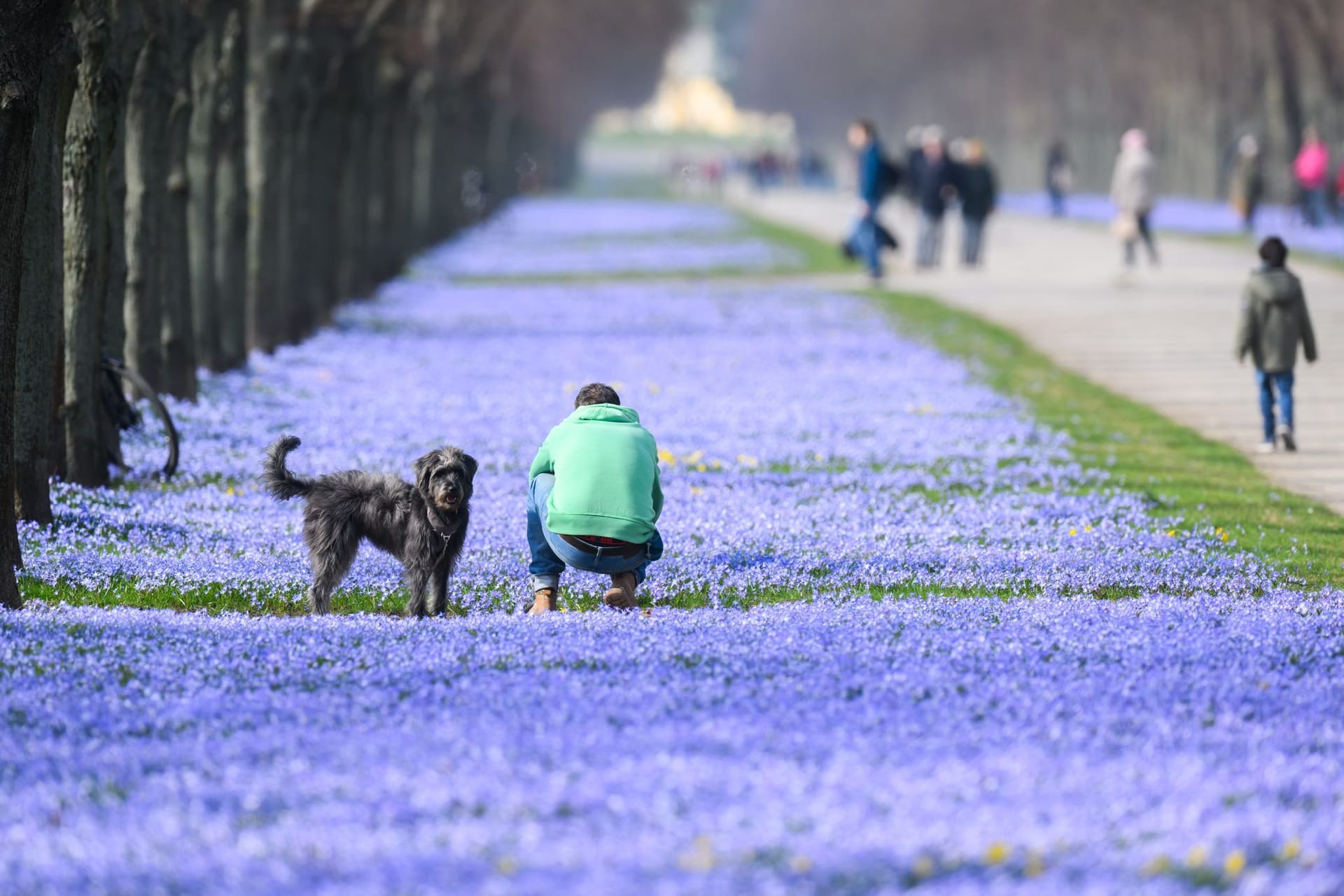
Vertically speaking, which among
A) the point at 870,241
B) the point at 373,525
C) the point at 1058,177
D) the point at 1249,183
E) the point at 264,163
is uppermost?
the point at 1058,177

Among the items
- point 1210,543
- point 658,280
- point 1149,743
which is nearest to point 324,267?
point 658,280

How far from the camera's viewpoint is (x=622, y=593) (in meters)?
10.1

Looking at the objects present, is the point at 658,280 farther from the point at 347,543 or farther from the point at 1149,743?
the point at 1149,743

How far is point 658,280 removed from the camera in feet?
128

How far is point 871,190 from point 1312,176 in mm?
18638

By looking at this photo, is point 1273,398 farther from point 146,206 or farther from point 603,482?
point 146,206

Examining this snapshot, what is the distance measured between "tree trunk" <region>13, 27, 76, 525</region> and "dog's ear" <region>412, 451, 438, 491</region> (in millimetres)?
3985

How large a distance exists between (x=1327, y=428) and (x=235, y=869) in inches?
516

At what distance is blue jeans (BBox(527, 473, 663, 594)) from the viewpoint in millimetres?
10000

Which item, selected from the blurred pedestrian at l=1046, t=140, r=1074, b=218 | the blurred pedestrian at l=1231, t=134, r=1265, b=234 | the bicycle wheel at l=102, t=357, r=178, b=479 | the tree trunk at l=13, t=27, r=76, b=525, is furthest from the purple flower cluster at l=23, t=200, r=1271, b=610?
the blurred pedestrian at l=1046, t=140, r=1074, b=218

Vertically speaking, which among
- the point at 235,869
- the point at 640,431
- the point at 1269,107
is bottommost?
the point at 235,869

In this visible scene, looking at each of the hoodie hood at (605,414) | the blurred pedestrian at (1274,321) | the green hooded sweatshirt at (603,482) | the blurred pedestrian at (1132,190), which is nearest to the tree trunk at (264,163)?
the blurred pedestrian at (1274,321)

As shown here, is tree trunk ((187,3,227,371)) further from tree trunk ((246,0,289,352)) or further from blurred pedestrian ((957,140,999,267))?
blurred pedestrian ((957,140,999,267))

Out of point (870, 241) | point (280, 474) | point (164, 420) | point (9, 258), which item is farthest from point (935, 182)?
point (280, 474)
